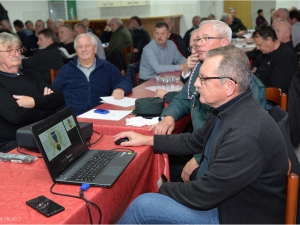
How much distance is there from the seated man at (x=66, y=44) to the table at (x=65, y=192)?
3.91m

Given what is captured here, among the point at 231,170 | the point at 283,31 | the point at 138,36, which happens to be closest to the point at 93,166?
the point at 231,170

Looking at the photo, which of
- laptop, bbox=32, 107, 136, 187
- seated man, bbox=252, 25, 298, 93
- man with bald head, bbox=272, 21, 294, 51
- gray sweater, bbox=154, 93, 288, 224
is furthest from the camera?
man with bald head, bbox=272, 21, 294, 51

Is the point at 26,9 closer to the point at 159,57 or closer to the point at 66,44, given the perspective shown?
the point at 66,44

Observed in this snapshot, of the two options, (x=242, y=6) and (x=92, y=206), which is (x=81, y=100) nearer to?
(x=92, y=206)

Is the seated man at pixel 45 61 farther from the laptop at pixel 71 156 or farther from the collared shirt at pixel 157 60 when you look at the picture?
the laptop at pixel 71 156

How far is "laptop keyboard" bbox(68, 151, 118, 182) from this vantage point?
148 cm

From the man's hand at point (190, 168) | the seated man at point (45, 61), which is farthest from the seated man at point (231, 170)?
the seated man at point (45, 61)

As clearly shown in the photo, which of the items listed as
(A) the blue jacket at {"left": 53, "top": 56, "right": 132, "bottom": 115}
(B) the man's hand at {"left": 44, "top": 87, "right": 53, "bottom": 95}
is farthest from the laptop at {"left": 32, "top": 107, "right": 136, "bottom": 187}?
(A) the blue jacket at {"left": 53, "top": 56, "right": 132, "bottom": 115}

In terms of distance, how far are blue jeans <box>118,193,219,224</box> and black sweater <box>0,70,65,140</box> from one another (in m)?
1.32

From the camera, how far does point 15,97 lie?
8.21 ft

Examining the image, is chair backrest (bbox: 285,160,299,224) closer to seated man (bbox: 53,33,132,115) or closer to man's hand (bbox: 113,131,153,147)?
man's hand (bbox: 113,131,153,147)

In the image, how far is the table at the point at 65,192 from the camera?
47.8 inches

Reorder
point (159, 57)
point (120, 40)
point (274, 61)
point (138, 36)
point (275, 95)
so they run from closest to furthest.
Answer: point (275, 95) → point (274, 61) → point (159, 57) → point (120, 40) → point (138, 36)

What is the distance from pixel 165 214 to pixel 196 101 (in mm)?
1088
